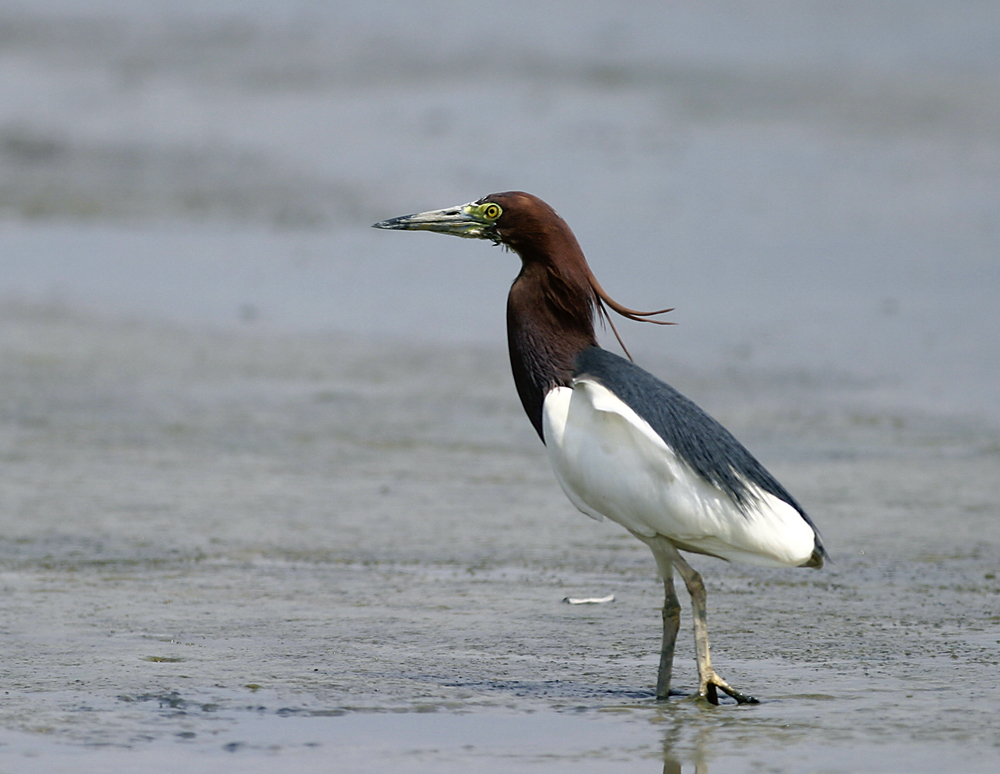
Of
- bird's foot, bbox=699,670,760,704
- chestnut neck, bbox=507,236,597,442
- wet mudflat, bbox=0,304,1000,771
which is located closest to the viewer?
wet mudflat, bbox=0,304,1000,771

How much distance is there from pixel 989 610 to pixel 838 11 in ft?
52.9

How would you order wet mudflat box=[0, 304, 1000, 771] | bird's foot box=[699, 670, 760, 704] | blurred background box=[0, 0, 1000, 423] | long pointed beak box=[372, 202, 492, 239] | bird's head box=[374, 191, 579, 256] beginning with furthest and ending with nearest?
blurred background box=[0, 0, 1000, 423] → long pointed beak box=[372, 202, 492, 239] → bird's head box=[374, 191, 579, 256] → bird's foot box=[699, 670, 760, 704] → wet mudflat box=[0, 304, 1000, 771]

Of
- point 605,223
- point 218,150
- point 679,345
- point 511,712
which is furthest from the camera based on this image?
point 218,150

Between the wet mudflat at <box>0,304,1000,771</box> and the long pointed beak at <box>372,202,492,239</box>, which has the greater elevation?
the long pointed beak at <box>372,202,492,239</box>

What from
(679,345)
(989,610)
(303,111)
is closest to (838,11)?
(303,111)

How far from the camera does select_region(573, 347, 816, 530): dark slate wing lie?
501 cm

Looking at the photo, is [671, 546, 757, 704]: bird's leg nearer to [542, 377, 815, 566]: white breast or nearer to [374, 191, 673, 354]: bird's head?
[542, 377, 815, 566]: white breast

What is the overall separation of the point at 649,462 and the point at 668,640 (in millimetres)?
561

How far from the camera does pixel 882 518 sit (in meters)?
7.85

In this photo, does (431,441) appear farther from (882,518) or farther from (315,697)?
(315,697)

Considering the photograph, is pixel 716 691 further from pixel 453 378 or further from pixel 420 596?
pixel 453 378

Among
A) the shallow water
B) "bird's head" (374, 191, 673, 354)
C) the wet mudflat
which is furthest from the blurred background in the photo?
"bird's head" (374, 191, 673, 354)

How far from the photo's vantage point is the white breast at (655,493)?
500cm

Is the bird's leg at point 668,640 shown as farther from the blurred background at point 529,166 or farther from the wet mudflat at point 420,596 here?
the blurred background at point 529,166
